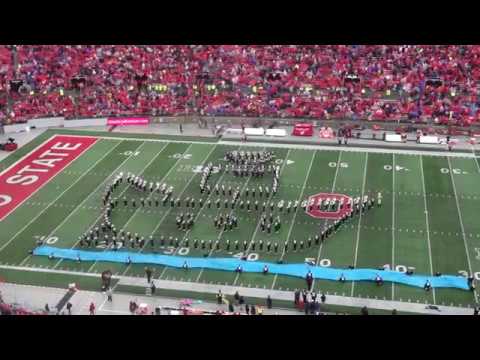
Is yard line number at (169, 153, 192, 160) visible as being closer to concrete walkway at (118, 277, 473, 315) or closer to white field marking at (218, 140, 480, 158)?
white field marking at (218, 140, 480, 158)

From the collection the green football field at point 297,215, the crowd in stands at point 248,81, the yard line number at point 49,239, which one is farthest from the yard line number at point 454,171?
the yard line number at point 49,239

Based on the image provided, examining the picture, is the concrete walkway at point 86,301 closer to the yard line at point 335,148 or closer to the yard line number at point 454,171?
the yard line number at point 454,171

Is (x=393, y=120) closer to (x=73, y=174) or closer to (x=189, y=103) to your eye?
(x=189, y=103)

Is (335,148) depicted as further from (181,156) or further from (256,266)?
(256,266)

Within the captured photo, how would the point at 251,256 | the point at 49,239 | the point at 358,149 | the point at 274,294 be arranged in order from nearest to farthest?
1. the point at 274,294
2. the point at 251,256
3. the point at 49,239
4. the point at 358,149

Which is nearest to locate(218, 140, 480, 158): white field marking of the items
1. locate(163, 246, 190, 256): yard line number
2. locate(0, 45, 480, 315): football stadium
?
locate(0, 45, 480, 315): football stadium

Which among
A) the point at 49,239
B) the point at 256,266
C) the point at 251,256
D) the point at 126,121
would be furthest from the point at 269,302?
the point at 126,121
